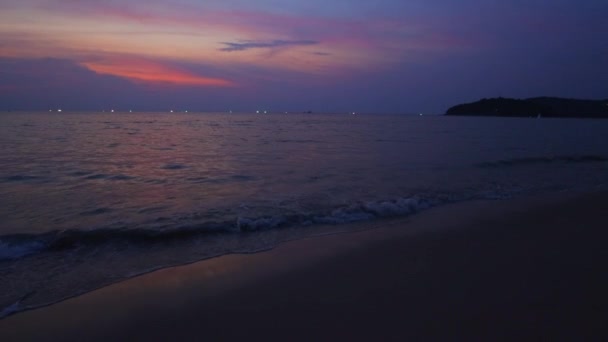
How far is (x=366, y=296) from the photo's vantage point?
4.50 metres

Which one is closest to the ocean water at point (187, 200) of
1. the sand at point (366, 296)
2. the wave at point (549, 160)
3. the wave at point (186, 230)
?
the wave at point (186, 230)

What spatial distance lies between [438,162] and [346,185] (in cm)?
785

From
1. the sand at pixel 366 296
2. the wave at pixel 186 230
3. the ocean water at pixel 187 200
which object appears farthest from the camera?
the wave at pixel 186 230

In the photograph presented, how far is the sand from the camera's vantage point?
380 cm

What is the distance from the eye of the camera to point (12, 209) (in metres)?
8.87

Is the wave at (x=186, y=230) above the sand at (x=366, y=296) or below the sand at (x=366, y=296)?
below

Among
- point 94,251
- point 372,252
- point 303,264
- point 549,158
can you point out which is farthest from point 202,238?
point 549,158

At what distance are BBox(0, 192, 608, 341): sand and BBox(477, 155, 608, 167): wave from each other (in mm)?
12168

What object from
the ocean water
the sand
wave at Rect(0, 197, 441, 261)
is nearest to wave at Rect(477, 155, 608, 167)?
the ocean water

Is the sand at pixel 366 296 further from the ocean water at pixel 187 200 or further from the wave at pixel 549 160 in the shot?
the wave at pixel 549 160

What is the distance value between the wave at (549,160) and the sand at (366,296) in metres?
12.2

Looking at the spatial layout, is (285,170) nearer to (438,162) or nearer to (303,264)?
(438,162)

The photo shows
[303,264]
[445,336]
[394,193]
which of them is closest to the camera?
[445,336]

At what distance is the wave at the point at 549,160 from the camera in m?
18.4
